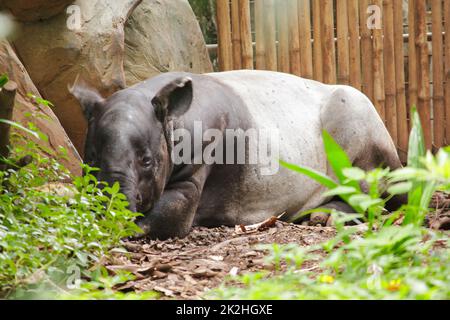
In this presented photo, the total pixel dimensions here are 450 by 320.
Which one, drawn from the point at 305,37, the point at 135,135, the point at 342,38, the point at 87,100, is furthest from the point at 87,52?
the point at 342,38

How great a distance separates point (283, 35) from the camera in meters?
8.32

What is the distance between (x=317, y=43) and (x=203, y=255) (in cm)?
400

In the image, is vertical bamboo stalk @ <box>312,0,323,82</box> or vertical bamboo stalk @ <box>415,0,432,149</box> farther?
vertical bamboo stalk @ <box>415,0,432,149</box>

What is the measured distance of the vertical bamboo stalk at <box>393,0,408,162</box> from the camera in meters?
8.39

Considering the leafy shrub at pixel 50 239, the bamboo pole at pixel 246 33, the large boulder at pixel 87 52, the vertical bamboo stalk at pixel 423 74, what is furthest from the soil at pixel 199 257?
the vertical bamboo stalk at pixel 423 74

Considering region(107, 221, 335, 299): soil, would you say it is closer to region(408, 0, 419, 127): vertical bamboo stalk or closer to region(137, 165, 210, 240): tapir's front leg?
region(137, 165, 210, 240): tapir's front leg

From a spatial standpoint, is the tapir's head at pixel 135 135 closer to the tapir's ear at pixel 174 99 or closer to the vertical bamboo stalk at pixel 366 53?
the tapir's ear at pixel 174 99

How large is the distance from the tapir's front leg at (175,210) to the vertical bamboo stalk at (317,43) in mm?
3003

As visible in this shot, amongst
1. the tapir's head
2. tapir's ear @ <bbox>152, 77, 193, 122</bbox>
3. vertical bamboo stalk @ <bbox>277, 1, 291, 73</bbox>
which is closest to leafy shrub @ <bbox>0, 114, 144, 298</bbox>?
the tapir's head

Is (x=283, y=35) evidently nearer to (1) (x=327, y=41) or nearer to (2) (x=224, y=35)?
(1) (x=327, y=41)

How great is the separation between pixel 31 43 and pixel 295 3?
2730 mm

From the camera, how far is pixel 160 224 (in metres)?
5.40

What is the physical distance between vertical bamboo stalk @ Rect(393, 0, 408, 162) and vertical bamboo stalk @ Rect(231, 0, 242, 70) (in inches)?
58.9

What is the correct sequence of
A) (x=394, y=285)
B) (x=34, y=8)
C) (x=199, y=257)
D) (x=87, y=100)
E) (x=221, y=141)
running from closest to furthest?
(x=394, y=285) < (x=199, y=257) < (x=87, y=100) < (x=221, y=141) < (x=34, y=8)
